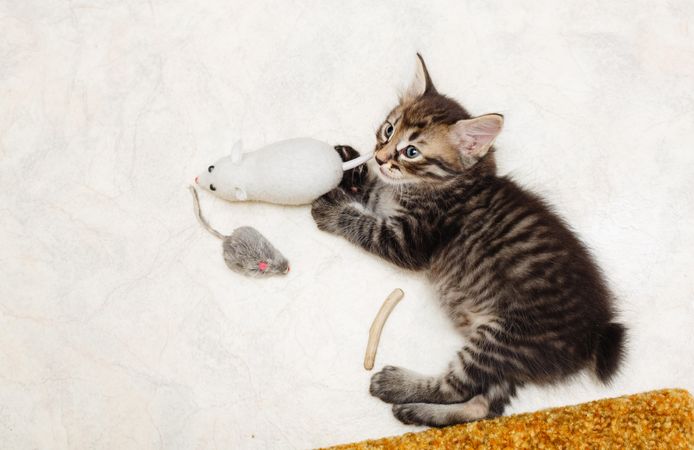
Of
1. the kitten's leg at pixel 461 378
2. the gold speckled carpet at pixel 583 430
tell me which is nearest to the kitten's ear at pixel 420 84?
the kitten's leg at pixel 461 378

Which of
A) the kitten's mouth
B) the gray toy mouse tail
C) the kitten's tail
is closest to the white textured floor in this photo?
the gray toy mouse tail

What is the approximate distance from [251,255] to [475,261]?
63cm

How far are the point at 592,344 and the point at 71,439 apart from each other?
1.48 meters

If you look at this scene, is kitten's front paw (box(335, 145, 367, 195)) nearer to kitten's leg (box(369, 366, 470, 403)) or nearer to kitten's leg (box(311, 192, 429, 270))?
kitten's leg (box(311, 192, 429, 270))

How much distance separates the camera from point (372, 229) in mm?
1670

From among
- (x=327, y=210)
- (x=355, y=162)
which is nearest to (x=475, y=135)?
(x=355, y=162)

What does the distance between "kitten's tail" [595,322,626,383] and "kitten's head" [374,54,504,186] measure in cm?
55

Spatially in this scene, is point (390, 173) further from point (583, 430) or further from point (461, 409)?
point (583, 430)

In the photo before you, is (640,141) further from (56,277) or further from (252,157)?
(56,277)

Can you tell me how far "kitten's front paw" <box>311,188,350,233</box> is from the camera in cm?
168

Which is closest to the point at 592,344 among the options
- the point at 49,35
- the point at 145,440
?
the point at 145,440

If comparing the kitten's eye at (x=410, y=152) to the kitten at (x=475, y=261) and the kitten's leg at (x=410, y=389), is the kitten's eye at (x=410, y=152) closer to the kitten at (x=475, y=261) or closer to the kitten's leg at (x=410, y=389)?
the kitten at (x=475, y=261)

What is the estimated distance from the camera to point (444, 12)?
1.89 metres

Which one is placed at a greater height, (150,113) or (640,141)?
(640,141)
